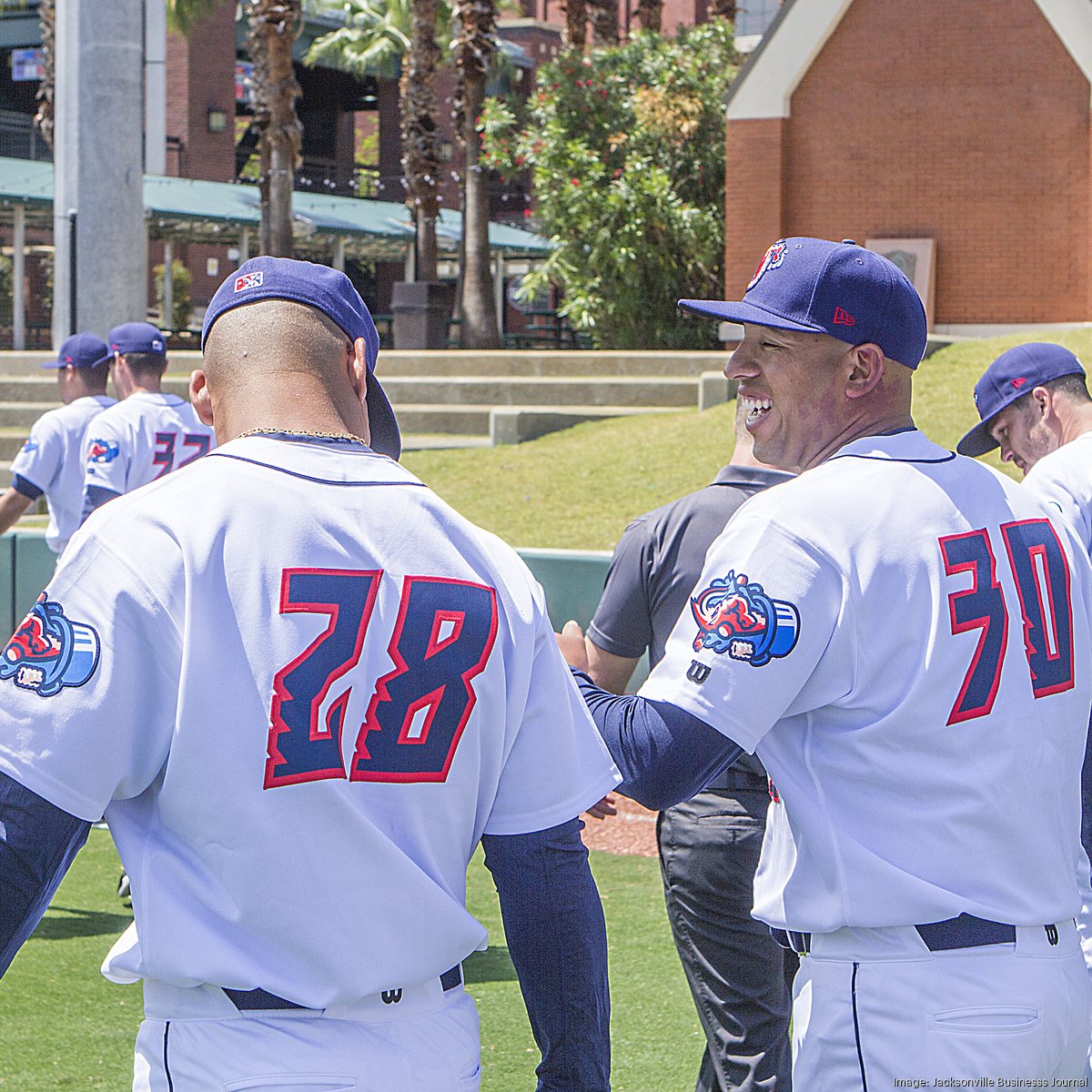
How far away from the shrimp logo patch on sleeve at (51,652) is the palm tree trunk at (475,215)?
23758mm

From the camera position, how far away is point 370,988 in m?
1.99

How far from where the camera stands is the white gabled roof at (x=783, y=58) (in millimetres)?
20094

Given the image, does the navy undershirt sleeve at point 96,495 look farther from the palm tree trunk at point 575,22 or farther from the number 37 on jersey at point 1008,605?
the palm tree trunk at point 575,22

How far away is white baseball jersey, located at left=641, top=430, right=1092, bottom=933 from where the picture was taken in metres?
2.36

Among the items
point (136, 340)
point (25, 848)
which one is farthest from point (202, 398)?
point (136, 340)

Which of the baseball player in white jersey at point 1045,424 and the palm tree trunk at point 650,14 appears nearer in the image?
the baseball player in white jersey at point 1045,424

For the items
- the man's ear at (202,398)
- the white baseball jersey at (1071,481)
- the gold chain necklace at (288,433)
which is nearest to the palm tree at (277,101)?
the white baseball jersey at (1071,481)

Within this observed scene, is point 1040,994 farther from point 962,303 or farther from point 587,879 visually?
point 962,303

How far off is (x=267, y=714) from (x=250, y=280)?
656 mm

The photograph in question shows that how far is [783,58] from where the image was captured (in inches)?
802

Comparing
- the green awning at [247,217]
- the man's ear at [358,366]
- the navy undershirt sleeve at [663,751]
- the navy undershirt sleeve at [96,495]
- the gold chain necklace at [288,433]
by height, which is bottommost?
the navy undershirt sleeve at [663,751]

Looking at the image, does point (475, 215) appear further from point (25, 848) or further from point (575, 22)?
point (25, 848)

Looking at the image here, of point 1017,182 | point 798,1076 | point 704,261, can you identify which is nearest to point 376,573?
point 798,1076

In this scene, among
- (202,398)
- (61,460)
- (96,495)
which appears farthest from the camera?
(61,460)
